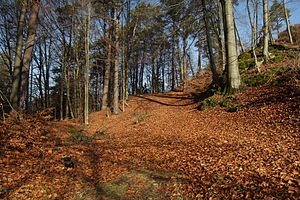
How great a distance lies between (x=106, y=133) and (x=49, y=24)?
766 cm

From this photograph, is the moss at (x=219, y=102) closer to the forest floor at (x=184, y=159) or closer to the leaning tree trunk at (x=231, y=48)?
the forest floor at (x=184, y=159)

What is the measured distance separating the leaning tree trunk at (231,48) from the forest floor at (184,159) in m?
0.80

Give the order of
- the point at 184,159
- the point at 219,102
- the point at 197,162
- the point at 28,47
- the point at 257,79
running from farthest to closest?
the point at 257,79
the point at 219,102
the point at 28,47
the point at 184,159
the point at 197,162

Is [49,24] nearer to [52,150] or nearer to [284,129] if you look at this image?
[52,150]

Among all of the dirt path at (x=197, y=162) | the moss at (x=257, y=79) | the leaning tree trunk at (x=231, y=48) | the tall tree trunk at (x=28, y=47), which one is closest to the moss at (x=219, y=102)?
the dirt path at (x=197, y=162)

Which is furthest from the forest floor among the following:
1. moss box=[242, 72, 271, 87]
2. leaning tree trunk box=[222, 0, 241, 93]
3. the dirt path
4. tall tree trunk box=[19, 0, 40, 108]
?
tall tree trunk box=[19, 0, 40, 108]

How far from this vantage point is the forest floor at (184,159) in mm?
3250

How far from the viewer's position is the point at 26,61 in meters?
7.19

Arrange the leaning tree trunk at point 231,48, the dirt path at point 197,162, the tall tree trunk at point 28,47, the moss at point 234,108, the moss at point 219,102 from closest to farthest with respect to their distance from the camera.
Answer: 1. the dirt path at point 197,162
2. the tall tree trunk at point 28,47
3. the moss at point 234,108
4. the moss at point 219,102
5. the leaning tree trunk at point 231,48

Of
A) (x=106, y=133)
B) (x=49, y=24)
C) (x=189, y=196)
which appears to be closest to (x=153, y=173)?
(x=189, y=196)

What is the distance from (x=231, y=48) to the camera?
854cm

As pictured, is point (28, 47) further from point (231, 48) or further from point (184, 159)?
point (231, 48)

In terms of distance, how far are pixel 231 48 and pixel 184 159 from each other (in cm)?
678

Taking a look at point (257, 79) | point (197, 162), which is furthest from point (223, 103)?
point (197, 162)
